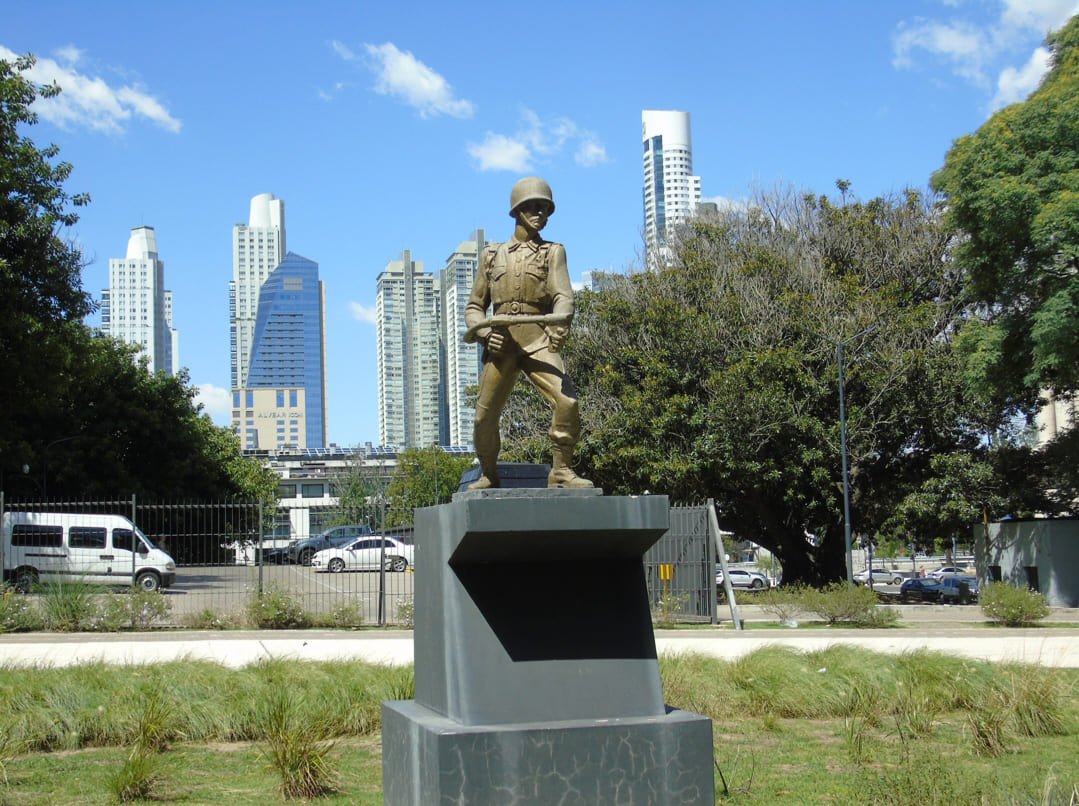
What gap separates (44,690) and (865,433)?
21834 millimetres

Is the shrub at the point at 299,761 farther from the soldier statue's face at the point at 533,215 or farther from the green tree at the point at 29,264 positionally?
the green tree at the point at 29,264

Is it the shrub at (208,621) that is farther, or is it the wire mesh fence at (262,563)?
the wire mesh fence at (262,563)

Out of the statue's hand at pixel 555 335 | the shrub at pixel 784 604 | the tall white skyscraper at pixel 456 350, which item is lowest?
the shrub at pixel 784 604

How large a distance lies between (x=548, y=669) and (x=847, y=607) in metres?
14.7

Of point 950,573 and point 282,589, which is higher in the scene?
point 282,589

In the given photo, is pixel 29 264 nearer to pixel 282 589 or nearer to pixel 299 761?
pixel 282 589

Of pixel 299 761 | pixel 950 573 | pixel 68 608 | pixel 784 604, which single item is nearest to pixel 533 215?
pixel 299 761

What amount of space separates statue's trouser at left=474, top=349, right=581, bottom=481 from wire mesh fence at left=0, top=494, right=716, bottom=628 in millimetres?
10589

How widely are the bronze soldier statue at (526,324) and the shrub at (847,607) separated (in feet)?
46.1

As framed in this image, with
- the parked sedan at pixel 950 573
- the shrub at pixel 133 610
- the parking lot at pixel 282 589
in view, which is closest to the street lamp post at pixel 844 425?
the parking lot at pixel 282 589

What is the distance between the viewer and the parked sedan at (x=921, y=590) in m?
35.6

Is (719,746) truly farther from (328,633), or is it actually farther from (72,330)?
(72,330)

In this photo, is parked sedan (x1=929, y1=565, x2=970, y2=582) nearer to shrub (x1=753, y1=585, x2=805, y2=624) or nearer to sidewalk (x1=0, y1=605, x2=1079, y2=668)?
shrub (x1=753, y1=585, x2=805, y2=624)

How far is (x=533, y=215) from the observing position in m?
6.33
